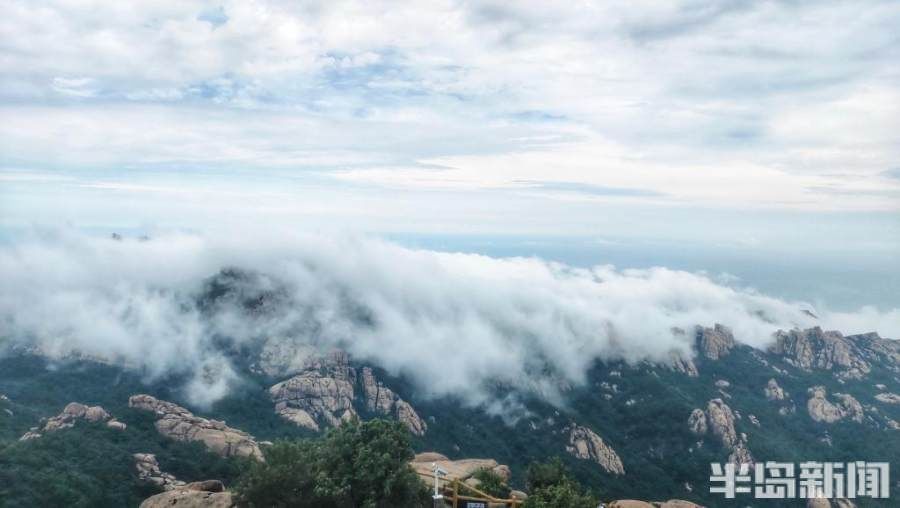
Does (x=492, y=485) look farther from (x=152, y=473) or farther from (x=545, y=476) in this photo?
(x=152, y=473)

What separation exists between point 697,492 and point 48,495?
15824 cm

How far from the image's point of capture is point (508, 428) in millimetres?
194375

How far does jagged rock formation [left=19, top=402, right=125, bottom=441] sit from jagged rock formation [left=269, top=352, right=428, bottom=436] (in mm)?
53157

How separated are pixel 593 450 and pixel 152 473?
12742 cm

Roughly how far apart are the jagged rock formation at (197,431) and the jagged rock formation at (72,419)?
960 centimetres

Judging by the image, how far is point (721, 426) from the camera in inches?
7215

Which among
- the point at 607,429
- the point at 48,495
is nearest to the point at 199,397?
the point at 48,495

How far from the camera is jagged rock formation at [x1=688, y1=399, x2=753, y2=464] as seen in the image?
175 metres

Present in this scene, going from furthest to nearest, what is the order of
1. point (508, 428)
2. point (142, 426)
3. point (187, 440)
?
point (508, 428), point (142, 426), point (187, 440)

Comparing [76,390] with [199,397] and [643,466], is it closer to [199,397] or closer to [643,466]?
[199,397]

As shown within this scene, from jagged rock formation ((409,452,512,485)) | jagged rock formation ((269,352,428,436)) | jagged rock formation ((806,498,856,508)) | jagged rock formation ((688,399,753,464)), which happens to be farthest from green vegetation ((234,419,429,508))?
jagged rock formation ((688,399,753,464))

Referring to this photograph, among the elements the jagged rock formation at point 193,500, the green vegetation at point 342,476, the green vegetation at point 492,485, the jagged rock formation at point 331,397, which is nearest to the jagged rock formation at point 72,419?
the jagged rock formation at point 331,397

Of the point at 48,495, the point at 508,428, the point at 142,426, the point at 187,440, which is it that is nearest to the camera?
the point at 48,495

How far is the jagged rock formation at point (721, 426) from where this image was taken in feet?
574
